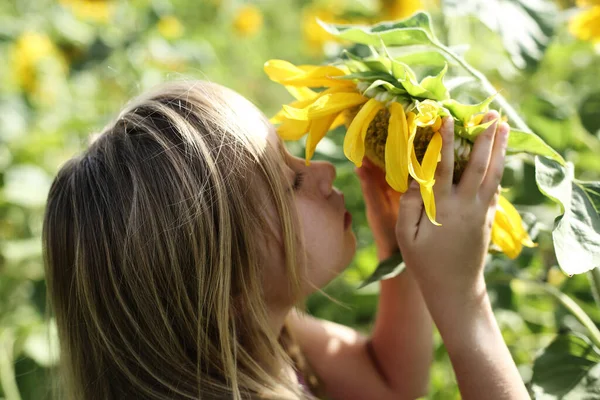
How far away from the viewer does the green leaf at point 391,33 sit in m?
0.64

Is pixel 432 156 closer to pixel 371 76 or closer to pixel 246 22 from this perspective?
pixel 371 76

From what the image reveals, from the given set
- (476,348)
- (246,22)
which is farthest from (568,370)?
(246,22)

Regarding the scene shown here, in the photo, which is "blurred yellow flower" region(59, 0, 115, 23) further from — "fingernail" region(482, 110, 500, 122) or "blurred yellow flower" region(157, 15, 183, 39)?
"fingernail" region(482, 110, 500, 122)

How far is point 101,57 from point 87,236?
94 cm

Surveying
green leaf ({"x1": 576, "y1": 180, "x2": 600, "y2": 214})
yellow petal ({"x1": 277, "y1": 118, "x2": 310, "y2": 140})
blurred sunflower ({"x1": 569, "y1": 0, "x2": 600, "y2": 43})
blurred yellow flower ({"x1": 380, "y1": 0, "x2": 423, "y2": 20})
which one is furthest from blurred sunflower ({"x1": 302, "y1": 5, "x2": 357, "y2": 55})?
green leaf ({"x1": 576, "y1": 180, "x2": 600, "y2": 214})

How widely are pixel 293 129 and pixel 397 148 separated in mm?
161

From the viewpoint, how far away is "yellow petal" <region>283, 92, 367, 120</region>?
65 centimetres

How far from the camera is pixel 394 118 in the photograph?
0.61 m

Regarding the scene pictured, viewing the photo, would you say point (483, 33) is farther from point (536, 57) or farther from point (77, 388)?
point (77, 388)

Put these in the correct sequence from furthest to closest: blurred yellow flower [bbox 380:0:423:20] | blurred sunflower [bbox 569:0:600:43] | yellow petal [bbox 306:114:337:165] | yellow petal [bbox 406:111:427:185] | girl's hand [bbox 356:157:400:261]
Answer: blurred yellow flower [bbox 380:0:423:20] → blurred sunflower [bbox 569:0:600:43] → girl's hand [bbox 356:157:400:261] → yellow petal [bbox 306:114:337:165] → yellow petal [bbox 406:111:427:185]

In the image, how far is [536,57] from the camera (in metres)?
0.81

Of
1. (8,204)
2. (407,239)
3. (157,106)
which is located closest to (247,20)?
(8,204)

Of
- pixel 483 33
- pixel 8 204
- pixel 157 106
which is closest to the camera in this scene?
pixel 157 106

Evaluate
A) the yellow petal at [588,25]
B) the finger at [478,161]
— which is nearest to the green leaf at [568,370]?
the finger at [478,161]
